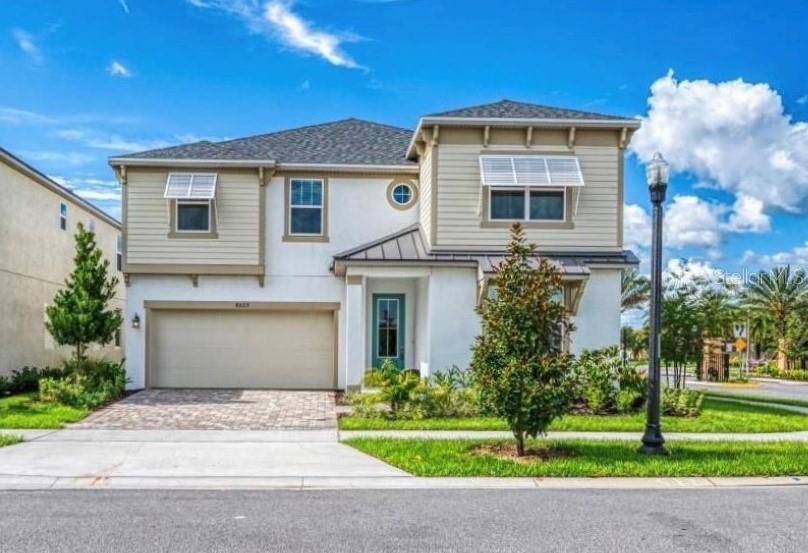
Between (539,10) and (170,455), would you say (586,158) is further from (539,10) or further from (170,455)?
(170,455)

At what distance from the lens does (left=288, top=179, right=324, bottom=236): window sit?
1942 centimetres

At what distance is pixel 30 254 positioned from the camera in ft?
68.7

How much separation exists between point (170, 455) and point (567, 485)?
550 cm

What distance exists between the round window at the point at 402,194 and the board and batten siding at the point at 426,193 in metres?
0.30

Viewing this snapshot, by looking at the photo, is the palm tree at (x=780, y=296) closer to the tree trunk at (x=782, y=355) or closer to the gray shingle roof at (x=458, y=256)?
the tree trunk at (x=782, y=355)

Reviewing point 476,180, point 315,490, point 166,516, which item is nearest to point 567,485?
point 315,490

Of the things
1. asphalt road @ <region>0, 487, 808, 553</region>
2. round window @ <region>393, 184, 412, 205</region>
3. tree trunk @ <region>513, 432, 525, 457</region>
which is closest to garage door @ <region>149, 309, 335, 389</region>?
round window @ <region>393, 184, 412, 205</region>

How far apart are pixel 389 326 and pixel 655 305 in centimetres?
968

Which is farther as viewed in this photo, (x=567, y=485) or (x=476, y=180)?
(x=476, y=180)

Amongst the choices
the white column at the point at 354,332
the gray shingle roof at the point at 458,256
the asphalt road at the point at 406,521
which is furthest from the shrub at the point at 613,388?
the asphalt road at the point at 406,521

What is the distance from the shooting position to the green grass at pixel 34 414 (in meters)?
12.9

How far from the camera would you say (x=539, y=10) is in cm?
1598

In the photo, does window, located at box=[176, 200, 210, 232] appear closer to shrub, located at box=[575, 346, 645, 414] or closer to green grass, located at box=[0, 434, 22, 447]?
green grass, located at box=[0, 434, 22, 447]

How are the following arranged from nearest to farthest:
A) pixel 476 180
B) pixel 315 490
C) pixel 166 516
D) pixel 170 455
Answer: pixel 166 516 < pixel 315 490 < pixel 170 455 < pixel 476 180
